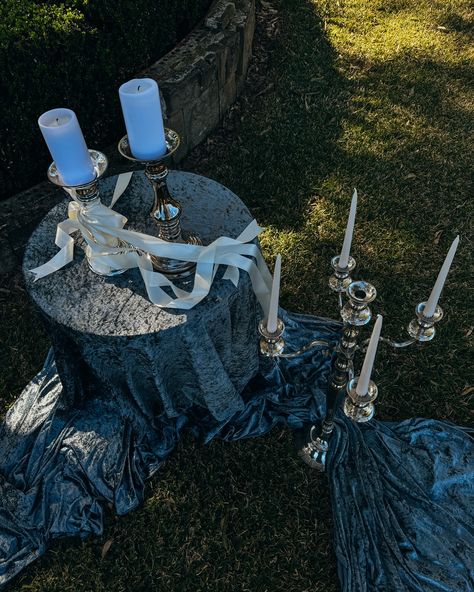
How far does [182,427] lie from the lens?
9.66 feet

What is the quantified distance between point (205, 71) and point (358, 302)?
A: 2868 millimetres

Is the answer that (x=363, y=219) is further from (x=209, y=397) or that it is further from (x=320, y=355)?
(x=209, y=397)

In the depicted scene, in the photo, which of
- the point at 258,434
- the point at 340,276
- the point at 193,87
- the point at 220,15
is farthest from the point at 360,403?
the point at 220,15

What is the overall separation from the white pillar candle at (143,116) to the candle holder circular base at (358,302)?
80 centimetres

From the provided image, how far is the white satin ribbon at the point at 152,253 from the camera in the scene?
2.23m

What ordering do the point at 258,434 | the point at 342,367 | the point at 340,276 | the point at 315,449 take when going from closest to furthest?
the point at 340,276
the point at 342,367
the point at 315,449
the point at 258,434

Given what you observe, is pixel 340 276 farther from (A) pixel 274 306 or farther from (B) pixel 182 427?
(B) pixel 182 427

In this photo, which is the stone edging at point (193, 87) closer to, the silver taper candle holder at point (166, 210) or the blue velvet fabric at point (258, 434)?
the blue velvet fabric at point (258, 434)

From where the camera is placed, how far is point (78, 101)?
3584mm

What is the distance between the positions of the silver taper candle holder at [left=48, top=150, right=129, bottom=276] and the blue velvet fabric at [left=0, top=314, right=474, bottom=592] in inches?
25.0

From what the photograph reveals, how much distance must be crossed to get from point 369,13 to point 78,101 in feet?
11.7

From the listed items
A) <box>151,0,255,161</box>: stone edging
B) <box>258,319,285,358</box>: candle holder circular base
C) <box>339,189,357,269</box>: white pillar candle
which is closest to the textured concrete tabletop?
<box>258,319,285,358</box>: candle holder circular base

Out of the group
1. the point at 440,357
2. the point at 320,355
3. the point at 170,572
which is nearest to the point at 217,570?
the point at 170,572

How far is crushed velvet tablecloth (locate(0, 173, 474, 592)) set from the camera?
230 centimetres
